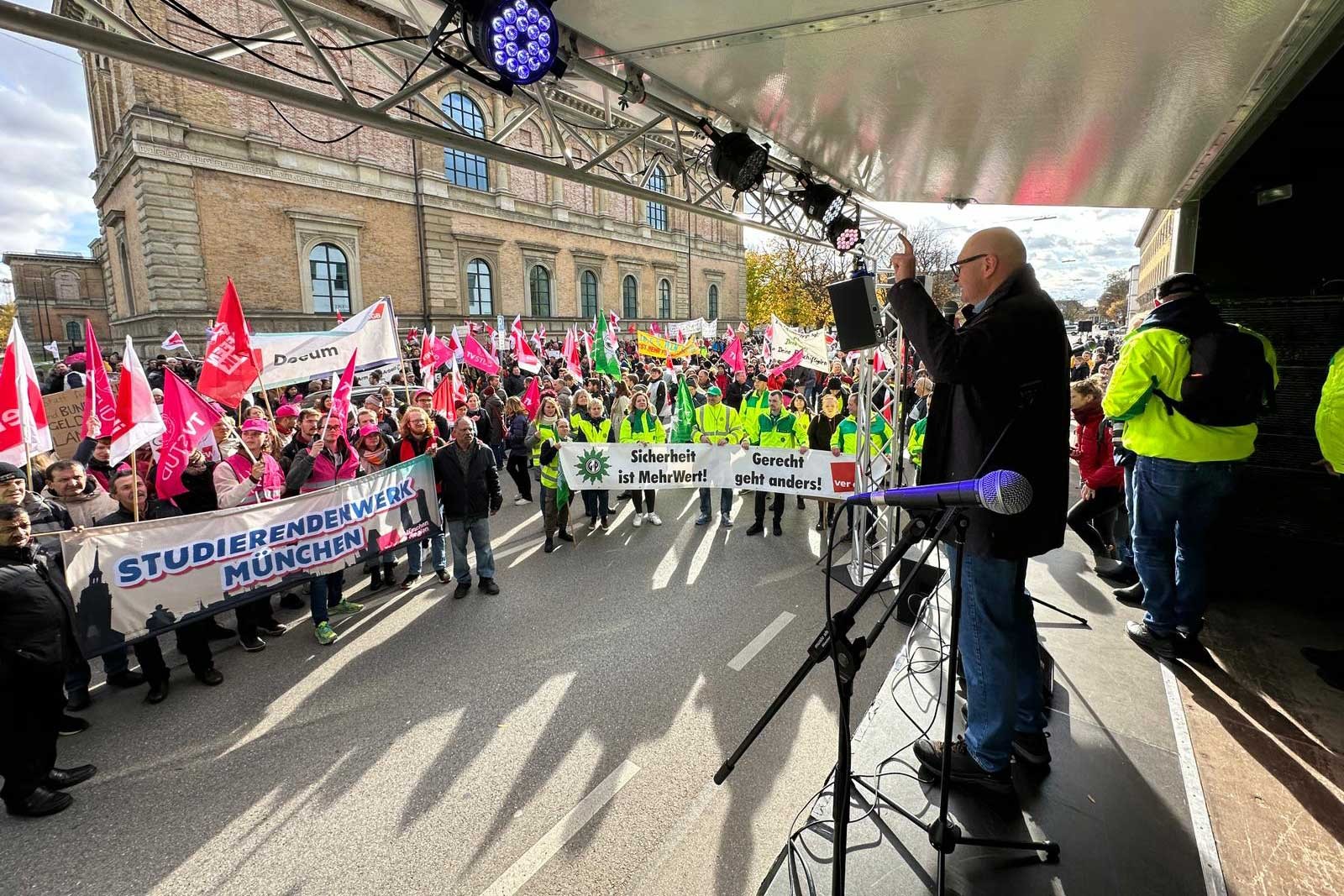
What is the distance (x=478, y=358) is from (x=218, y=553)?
26.0ft

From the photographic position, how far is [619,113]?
228 inches

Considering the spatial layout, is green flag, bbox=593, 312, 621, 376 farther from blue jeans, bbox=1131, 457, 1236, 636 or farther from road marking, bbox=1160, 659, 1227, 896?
road marking, bbox=1160, 659, 1227, 896

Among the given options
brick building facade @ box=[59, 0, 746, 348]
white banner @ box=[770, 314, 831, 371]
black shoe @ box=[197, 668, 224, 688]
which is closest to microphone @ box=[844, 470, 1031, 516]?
black shoe @ box=[197, 668, 224, 688]

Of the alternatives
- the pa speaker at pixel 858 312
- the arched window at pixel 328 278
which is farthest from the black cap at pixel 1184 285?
the arched window at pixel 328 278

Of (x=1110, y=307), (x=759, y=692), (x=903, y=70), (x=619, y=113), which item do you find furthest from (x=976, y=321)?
(x=1110, y=307)

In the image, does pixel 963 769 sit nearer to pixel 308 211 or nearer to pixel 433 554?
pixel 433 554

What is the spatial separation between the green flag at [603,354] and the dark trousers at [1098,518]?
9027mm

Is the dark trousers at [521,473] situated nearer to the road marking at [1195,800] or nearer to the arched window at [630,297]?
the road marking at [1195,800]

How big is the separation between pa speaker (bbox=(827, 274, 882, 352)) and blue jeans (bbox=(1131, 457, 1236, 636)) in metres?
2.02

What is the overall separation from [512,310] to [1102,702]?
3281cm

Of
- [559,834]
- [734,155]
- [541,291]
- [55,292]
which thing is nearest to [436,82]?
[734,155]

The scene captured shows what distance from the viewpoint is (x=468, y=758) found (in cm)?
370

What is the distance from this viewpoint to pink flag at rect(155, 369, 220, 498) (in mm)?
5012

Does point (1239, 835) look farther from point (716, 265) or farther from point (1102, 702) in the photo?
point (716, 265)
